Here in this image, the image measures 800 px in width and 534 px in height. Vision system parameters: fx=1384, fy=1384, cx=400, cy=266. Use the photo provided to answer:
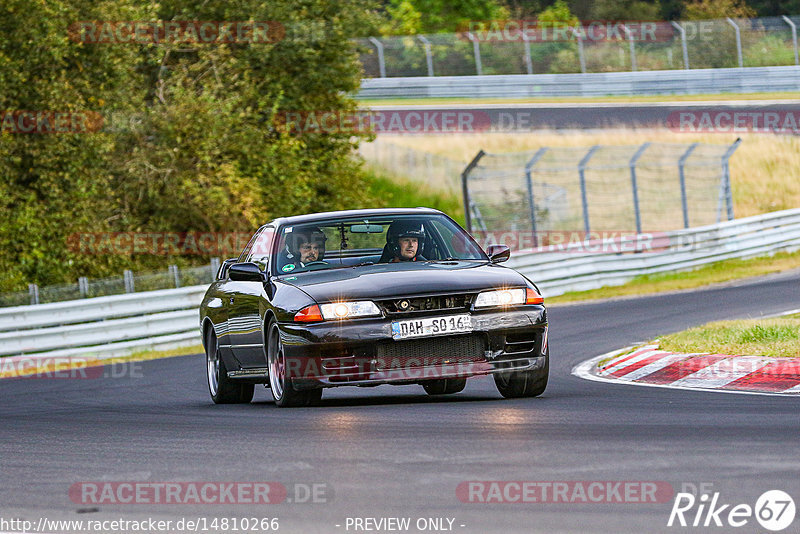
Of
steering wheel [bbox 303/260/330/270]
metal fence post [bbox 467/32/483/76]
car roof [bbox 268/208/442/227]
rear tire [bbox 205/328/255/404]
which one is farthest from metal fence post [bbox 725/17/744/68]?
steering wheel [bbox 303/260/330/270]

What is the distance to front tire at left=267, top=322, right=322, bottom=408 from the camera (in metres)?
9.76

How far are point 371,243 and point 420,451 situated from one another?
3829mm

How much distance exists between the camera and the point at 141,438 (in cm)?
862

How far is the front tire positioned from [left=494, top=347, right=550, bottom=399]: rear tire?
4.42ft

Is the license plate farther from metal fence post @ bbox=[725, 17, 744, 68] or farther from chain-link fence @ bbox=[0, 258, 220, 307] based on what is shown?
metal fence post @ bbox=[725, 17, 744, 68]

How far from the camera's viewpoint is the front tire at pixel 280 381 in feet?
32.0

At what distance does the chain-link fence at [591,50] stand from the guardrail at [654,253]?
576 inches

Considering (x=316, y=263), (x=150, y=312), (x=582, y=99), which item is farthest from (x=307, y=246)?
(x=582, y=99)

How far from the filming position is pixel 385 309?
9219mm

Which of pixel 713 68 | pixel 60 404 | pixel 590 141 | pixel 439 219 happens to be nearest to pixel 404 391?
pixel 439 219

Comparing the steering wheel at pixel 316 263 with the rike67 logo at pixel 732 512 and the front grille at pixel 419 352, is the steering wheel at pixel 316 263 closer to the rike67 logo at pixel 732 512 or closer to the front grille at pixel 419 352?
the front grille at pixel 419 352
